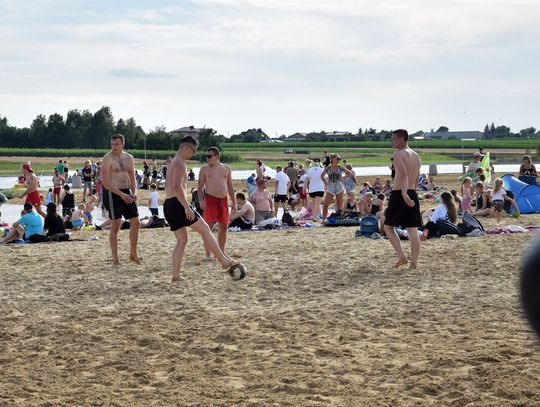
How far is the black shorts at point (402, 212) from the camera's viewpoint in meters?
10.3

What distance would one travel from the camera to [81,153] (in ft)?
300

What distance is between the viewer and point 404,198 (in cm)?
1022

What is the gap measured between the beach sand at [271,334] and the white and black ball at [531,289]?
10.0 ft

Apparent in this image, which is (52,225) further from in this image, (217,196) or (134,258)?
(217,196)

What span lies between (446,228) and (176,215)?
590cm

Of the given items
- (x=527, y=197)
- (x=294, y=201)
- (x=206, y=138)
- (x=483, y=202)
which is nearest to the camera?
(x=483, y=202)

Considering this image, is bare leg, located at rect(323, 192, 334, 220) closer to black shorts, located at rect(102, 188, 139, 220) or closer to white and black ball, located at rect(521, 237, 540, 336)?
black shorts, located at rect(102, 188, 139, 220)

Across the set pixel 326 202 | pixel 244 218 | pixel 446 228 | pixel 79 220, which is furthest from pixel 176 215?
pixel 79 220

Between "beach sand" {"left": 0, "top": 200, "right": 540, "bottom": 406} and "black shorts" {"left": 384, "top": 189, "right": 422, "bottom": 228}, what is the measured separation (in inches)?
22.9

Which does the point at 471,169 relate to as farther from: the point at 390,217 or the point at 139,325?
the point at 139,325

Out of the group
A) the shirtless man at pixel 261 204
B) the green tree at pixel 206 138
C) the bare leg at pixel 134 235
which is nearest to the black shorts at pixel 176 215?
the bare leg at pixel 134 235

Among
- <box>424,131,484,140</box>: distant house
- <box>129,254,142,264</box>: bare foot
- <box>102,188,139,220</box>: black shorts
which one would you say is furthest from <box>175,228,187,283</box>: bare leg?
<box>424,131,484,140</box>: distant house

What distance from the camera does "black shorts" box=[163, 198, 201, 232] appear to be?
9586 mm

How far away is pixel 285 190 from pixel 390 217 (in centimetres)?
1149
